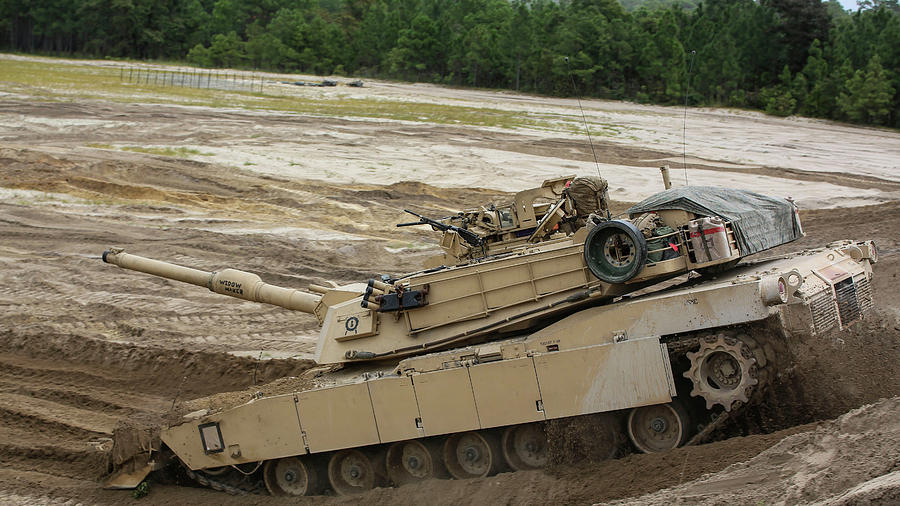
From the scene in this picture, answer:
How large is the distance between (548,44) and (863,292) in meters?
59.7

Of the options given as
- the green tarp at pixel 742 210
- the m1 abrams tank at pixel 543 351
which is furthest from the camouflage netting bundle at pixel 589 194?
the green tarp at pixel 742 210

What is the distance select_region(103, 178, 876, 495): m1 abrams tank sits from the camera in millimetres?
9680

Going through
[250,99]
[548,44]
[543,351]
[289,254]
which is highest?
[548,44]

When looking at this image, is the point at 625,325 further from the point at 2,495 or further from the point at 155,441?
the point at 2,495

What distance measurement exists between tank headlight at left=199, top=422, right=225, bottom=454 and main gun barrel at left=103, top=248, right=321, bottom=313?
220 centimetres

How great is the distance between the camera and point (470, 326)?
1117cm

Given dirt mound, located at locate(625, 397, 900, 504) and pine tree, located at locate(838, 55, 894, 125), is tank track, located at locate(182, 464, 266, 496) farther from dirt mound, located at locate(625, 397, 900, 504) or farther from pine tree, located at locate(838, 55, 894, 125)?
pine tree, located at locate(838, 55, 894, 125)

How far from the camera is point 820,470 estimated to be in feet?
26.1

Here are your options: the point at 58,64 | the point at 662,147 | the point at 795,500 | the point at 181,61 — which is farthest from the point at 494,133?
the point at 181,61

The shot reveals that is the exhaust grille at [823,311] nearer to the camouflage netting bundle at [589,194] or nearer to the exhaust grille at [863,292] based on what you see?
the exhaust grille at [863,292]

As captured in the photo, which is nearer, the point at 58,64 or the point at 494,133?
the point at 494,133

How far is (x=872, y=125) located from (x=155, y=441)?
47460 millimetres

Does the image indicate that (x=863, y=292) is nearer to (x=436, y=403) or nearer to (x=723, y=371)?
(x=723, y=371)

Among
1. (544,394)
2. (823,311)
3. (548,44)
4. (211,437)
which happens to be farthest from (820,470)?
(548,44)
